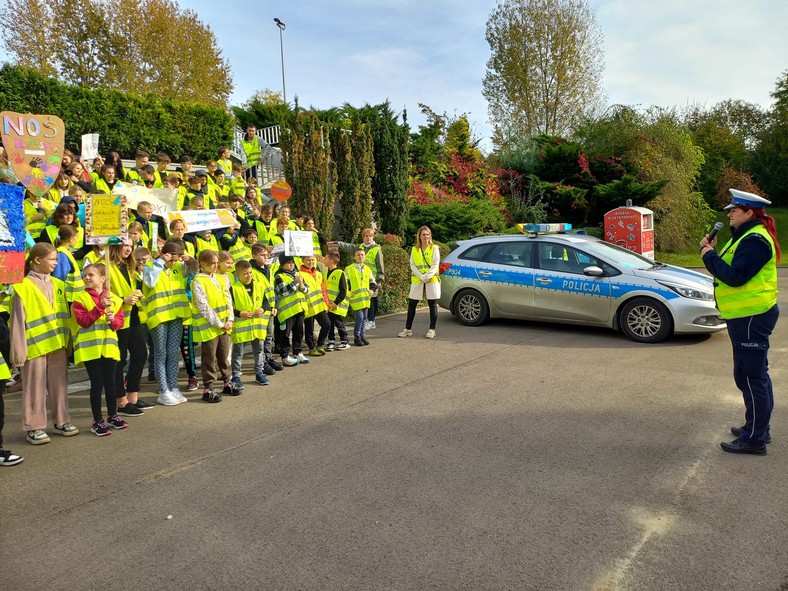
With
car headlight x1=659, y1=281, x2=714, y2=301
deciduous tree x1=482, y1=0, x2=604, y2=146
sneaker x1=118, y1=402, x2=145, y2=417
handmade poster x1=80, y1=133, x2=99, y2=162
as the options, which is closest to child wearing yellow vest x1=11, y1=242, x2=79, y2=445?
sneaker x1=118, y1=402, x2=145, y2=417

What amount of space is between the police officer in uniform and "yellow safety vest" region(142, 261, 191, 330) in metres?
5.03

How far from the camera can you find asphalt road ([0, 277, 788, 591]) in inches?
124

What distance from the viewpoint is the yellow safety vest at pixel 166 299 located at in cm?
639

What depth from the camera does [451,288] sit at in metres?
10.7

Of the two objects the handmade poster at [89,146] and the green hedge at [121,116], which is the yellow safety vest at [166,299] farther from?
the green hedge at [121,116]

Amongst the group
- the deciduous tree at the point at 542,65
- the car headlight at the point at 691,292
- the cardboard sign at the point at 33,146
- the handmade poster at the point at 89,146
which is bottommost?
the car headlight at the point at 691,292

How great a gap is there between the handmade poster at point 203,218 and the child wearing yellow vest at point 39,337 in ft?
8.26

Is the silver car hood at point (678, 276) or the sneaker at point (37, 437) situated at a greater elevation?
the silver car hood at point (678, 276)

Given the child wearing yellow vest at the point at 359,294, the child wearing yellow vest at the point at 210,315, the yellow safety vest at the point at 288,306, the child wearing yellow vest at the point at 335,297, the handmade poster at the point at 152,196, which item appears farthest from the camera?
the child wearing yellow vest at the point at 359,294

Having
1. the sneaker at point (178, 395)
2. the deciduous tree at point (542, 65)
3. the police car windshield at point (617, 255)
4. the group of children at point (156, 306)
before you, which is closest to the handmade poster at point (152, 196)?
the group of children at point (156, 306)

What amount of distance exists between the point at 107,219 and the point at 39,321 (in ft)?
3.56

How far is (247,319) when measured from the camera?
686 centimetres

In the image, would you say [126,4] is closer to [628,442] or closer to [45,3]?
[45,3]

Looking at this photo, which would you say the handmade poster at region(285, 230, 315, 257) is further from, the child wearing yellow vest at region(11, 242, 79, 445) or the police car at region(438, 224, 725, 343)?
the child wearing yellow vest at region(11, 242, 79, 445)
